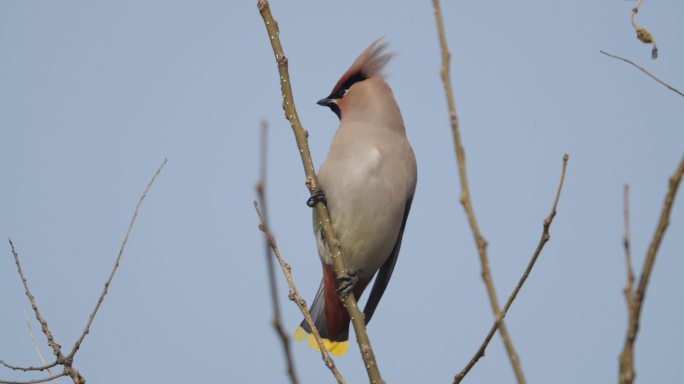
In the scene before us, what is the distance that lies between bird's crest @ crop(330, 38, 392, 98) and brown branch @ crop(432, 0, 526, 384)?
298 centimetres

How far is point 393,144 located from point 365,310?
3.05 feet

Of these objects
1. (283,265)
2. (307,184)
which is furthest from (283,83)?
(283,265)

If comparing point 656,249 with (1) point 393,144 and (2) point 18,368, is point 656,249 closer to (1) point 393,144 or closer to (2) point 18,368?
(2) point 18,368

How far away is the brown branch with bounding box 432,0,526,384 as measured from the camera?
1338 mm

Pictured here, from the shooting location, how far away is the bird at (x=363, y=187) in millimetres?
3832

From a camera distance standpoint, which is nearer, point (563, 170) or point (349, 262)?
point (563, 170)

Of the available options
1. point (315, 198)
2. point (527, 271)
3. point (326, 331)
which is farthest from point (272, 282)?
point (326, 331)

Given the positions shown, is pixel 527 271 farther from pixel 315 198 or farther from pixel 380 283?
pixel 380 283

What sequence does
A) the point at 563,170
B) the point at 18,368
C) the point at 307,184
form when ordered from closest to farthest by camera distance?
1. the point at 563,170
2. the point at 18,368
3. the point at 307,184

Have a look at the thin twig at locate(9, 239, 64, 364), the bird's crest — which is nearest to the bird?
the bird's crest

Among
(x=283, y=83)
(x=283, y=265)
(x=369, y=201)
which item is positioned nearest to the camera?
(x=283, y=265)

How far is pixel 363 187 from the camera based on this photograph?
151 inches

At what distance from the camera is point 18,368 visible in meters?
2.82

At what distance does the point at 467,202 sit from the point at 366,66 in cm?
313
